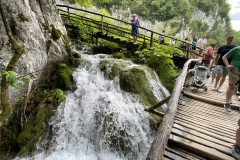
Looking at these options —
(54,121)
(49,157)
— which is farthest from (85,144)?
(54,121)

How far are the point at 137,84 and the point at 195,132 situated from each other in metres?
3.32

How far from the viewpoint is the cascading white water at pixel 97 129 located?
14.6ft

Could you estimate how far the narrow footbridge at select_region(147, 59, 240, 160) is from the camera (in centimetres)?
248

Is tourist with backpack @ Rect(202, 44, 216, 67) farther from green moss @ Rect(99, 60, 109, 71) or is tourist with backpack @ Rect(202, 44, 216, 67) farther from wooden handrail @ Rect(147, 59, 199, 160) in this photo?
green moss @ Rect(99, 60, 109, 71)

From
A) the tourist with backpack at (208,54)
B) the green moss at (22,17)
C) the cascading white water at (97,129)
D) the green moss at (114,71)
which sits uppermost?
the green moss at (22,17)

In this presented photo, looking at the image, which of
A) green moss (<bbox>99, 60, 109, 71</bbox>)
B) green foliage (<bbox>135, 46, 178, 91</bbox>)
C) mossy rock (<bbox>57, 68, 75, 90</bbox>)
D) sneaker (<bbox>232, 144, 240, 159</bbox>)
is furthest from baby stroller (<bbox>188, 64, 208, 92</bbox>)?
mossy rock (<bbox>57, 68, 75, 90</bbox>)

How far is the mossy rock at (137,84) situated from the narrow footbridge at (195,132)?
1.53 m

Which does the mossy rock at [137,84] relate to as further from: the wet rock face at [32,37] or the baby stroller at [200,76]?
the wet rock face at [32,37]

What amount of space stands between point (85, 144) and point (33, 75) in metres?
3.68

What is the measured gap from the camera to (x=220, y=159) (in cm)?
236

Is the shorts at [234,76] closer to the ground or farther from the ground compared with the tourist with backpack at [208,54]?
closer to the ground

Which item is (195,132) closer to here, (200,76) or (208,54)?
(200,76)

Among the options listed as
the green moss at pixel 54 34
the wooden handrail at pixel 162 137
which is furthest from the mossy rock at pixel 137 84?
the green moss at pixel 54 34

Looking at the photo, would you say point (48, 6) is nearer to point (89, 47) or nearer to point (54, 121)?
point (89, 47)
